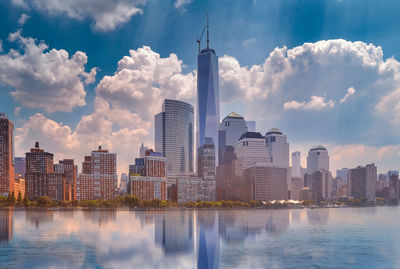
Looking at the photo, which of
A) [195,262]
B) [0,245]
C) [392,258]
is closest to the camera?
[195,262]

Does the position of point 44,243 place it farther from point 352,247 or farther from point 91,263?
point 352,247

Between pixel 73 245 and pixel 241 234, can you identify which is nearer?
pixel 73 245

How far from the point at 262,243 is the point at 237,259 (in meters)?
19.7

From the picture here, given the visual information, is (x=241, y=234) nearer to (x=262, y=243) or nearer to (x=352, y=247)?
(x=262, y=243)

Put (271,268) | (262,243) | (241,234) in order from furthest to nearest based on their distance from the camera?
(241,234), (262,243), (271,268)

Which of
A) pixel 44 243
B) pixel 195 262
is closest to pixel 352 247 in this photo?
pixel 195 262

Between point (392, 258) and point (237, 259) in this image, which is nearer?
point (237, 259)

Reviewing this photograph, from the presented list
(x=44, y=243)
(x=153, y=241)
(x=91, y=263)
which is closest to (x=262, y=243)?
(x=153, y=241)

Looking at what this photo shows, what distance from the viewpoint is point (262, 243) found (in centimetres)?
8200

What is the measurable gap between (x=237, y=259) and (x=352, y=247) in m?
29.3

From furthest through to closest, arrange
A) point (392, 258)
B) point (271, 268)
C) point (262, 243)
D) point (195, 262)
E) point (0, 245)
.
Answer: point (262, 243) < point (0, 245) < point (392, 258) < point (195, 262) < point (271, 268)

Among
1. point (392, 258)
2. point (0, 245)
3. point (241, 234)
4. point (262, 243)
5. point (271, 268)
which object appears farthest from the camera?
point (241, 234)

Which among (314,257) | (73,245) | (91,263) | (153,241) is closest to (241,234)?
(153,241)

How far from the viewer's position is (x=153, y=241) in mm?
85812
